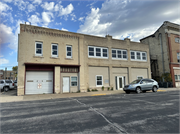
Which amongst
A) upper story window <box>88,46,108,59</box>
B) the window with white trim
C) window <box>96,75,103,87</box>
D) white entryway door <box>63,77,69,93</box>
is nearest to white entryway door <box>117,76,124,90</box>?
window <box>96,75,103,87</box>

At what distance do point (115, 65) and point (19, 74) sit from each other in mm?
13468

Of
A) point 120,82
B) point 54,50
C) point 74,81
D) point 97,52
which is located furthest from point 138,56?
point 54,50

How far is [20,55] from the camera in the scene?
1503 cm

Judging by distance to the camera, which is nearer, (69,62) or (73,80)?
(69,62)

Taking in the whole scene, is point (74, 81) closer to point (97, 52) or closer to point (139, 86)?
point (97, 52)

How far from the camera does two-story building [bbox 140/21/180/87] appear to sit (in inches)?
1031

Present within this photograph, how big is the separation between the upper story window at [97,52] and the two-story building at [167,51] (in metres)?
13.3

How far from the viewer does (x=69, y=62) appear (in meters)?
17.5

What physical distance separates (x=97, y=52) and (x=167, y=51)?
51.9 ft

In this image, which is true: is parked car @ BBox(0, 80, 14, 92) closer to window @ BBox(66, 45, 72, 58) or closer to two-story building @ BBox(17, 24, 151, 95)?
two-story building @ BBox(17, 24, 151, 95)

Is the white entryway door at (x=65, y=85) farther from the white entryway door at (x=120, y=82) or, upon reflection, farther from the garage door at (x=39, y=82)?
the white entryway door at (x=120, y=82)

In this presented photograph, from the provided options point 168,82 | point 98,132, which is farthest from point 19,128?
point 168,82

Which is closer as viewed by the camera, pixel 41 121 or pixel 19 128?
pixel 19 128

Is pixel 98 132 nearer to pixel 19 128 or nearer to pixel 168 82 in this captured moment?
pixel 19 128
